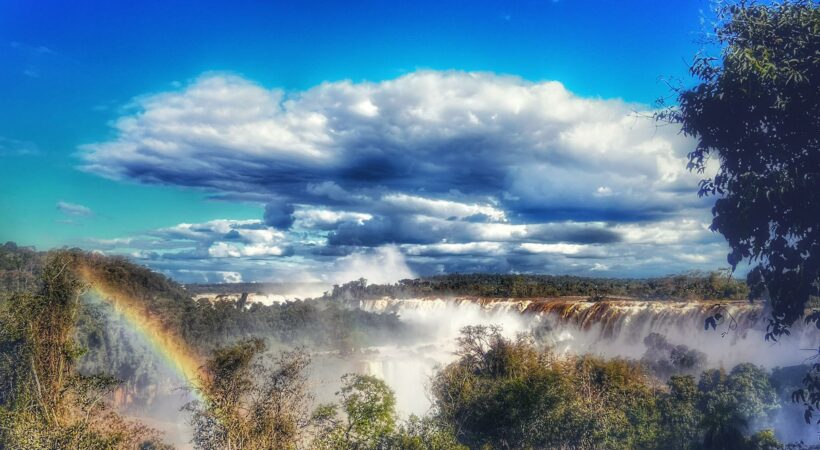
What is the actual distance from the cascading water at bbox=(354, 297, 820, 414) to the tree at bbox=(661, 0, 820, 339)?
20.2 m

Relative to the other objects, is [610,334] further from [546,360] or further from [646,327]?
[546,360]

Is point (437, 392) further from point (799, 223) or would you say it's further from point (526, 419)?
point (799, 223)

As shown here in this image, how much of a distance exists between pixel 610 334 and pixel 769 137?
124 feet

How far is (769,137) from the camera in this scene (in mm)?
9242

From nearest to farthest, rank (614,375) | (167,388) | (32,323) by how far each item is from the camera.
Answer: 1. (32,323)
2. (614,375)
3. (167,388)

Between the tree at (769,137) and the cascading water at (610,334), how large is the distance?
66.1 ft

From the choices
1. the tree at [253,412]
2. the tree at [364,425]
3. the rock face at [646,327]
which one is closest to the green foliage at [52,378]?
the tree at [253,412]

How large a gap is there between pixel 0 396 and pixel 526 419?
21.0 meters

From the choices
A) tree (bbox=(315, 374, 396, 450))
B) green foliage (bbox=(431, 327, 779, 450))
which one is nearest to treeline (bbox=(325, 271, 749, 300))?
green foliage (bbox=(431, 327, 779, 450))

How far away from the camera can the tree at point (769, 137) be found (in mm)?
8648

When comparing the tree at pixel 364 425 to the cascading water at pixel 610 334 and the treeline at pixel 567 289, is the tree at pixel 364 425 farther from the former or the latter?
the treeline at pixel 567 289

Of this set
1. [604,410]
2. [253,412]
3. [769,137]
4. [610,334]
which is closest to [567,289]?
[610,334]

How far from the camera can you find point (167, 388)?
3859cm

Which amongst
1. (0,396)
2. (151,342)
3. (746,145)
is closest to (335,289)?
(151,342)
